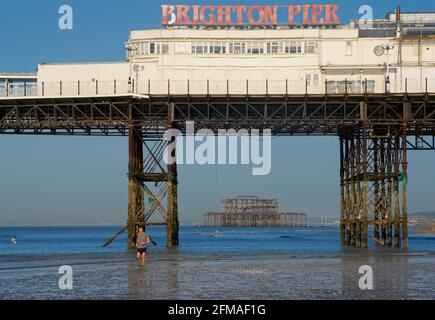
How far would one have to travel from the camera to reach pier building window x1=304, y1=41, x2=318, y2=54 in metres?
69.9

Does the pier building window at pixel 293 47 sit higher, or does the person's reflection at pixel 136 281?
the pier building window at pixel 293 47

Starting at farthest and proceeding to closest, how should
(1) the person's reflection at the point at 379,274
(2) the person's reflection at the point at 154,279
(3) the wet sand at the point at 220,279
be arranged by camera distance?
(1) the person's reflection at the point at 379,274 → (3) the wet sand at the point at 220,279 → (2) the person's reflection at the point at 154,279

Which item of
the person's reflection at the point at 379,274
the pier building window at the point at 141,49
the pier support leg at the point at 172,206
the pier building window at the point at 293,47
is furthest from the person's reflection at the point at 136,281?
the pier building window at the point at 293,47

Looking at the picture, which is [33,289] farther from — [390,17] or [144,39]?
[390,17]

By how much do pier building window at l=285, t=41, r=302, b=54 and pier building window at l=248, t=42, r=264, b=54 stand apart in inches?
81.1

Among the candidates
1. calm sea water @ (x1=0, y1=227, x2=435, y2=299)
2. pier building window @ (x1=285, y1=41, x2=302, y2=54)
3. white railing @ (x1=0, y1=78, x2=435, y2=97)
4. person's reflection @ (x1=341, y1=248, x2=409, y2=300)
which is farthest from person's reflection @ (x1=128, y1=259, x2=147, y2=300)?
pier building window @ (x1=285, y1=41, x2=302, y2=54)

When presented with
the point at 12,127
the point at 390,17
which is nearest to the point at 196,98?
the point at 12,127

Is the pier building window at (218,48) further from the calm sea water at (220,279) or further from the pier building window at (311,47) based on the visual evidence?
the calm sea water at (220,279)

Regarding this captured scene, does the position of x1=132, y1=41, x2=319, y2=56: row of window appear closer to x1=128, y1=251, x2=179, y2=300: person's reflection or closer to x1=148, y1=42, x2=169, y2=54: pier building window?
x1=148, y1=42, x2=169, y2=54: pier building window

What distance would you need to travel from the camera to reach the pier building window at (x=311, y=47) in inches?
2753

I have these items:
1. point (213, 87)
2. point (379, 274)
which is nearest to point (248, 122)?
point (213, 87)

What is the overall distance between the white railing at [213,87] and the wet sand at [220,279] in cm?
2052

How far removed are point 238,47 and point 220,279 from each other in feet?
121
